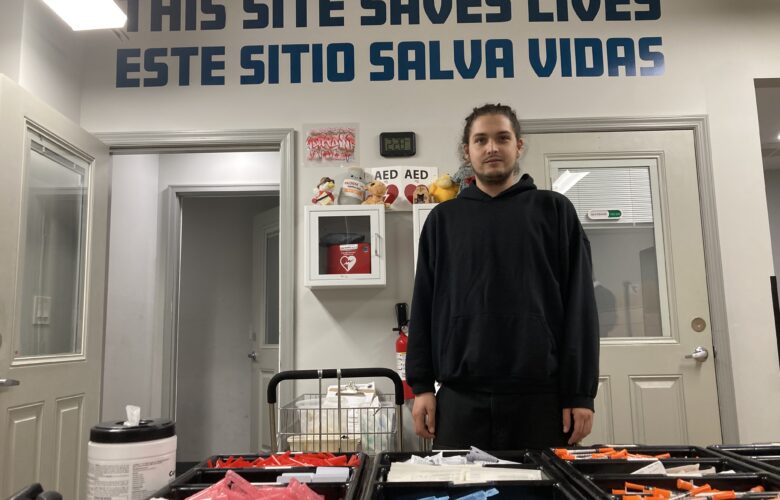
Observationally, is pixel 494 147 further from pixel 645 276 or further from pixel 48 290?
pixel 48 290

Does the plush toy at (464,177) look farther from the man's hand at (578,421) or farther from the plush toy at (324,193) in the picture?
the man's hand at (578,421)

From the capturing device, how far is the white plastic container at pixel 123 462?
758mm

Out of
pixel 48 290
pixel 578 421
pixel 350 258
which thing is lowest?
pixel 578 421

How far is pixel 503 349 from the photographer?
4.81ft

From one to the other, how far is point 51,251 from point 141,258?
57.1 inches

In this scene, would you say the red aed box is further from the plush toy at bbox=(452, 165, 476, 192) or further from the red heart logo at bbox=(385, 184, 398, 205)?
the plush toy at bbox=(452, 165, 476, 192)

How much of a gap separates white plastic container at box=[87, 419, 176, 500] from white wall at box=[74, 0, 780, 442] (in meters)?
2.02

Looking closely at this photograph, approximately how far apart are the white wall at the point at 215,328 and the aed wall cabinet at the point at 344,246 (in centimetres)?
→ 251

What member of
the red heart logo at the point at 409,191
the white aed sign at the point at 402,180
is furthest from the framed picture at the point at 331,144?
the red heart logo at the point at 409,191

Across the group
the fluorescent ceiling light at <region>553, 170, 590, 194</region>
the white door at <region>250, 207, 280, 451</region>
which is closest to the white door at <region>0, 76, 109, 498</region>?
the white door at <region>250, 207, 280, 451</region>

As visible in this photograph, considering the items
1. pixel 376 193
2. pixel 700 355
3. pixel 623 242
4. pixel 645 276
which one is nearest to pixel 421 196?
pixel 376 193

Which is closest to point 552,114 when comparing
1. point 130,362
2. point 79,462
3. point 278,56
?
point 278,56

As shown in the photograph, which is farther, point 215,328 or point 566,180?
point 215,328

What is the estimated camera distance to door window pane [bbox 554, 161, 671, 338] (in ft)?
9.21
